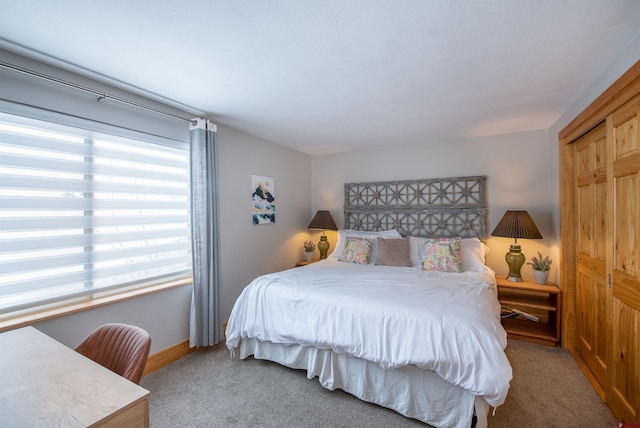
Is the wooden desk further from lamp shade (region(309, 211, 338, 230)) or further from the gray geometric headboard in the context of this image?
the gray geometric headboard

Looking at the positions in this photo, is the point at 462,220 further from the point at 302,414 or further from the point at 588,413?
the point at 302,414

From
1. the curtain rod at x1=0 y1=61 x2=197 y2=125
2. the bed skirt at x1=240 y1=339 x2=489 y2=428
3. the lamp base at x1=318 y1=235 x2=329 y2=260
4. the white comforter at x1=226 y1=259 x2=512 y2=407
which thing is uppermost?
the curtain rod at x1=0 y1=61 x2=197 y2=125

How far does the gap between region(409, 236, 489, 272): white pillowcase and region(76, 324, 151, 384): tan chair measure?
2821 millimetres

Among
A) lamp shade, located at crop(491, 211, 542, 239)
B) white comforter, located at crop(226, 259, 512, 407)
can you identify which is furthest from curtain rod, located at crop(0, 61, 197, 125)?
lamp shade, located at crop(491, 211, 542, 239)

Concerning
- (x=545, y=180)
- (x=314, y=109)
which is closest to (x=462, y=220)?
(x=545, y=180)

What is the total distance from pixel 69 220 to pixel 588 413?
3892mm

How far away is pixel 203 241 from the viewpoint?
273 centimetres

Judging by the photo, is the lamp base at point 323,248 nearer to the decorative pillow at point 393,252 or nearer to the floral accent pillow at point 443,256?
the decorative pillow at point 393,252

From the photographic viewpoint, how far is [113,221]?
2271 mm

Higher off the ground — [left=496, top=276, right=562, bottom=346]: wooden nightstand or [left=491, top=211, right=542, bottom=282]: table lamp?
[left=491, top=211, right=542, bottom=282]: table lamp


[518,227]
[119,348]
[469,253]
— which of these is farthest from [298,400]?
[518,227]

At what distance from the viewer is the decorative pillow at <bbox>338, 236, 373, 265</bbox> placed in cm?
351

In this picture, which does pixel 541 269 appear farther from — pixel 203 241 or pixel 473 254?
pixel 203 241

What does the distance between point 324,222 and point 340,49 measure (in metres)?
2.82
